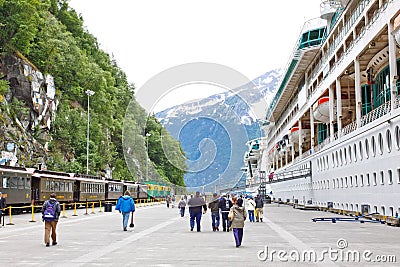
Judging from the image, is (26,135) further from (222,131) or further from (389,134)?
(222,131)

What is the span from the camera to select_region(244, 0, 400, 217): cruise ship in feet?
94.9

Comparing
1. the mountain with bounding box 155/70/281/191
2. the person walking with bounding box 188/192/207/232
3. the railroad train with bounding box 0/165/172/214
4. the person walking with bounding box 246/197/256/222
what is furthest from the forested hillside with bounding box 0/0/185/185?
the mountain with bounding box 155/70/281/191

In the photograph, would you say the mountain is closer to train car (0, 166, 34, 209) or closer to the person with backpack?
the person with backpack

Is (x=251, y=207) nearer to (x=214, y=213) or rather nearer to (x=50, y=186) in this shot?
(x=214, y=213)

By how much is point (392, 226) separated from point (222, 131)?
44.6 ft

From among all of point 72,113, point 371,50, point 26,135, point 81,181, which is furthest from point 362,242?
point 72,113

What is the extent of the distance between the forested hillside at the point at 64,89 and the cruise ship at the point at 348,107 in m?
15.7

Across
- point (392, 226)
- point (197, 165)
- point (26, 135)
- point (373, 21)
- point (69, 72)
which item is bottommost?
point (392, 226)

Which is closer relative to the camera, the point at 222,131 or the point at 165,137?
the point at 222,131

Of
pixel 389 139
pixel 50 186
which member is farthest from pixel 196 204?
pixel 50 186

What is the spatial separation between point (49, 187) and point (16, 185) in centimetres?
656

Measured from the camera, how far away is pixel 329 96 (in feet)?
Answer: 158

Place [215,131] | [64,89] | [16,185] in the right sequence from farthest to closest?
[64,89]
[16,185]
[215,131]

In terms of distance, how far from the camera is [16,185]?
35969mm
